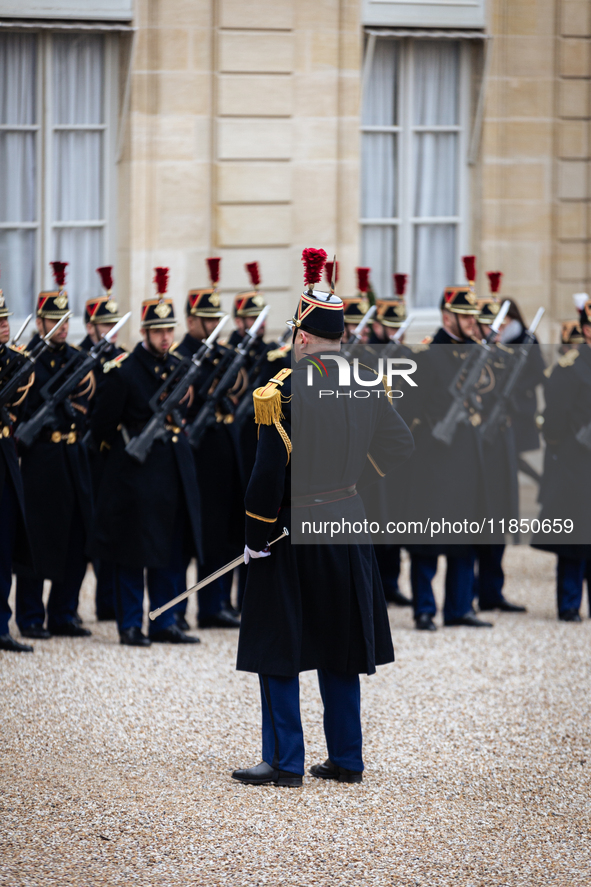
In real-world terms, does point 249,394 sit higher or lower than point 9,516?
higher

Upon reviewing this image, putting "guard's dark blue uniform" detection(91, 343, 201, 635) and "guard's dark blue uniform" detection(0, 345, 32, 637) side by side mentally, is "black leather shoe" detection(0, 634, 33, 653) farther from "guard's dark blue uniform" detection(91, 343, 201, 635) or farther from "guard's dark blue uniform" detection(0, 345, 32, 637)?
"guard's dark blue uniform" detection(91, 343, 201, 635)

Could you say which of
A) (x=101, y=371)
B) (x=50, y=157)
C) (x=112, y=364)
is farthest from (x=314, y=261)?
(x=50, y=157)

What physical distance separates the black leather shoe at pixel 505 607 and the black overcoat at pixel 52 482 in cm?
250

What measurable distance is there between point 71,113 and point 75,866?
759 centimetres

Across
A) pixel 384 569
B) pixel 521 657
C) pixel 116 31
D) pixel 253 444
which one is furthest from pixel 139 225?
pixel 521 657

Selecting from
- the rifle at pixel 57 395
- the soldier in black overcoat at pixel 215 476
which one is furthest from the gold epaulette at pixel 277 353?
the rifle at pixel 57 395

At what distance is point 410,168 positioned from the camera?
11.5 meters

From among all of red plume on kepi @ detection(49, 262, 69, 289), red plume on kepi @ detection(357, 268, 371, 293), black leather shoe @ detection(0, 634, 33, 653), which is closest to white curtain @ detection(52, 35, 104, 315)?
red plume on kepi @ detection(357, 268, 371, 293)

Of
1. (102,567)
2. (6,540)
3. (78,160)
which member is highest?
(78,160)

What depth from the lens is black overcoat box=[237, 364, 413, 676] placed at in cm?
456

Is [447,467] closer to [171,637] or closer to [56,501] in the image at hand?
[171,637]

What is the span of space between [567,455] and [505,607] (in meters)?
1.00

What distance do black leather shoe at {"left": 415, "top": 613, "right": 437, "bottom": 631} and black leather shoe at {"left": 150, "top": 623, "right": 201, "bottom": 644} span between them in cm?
129

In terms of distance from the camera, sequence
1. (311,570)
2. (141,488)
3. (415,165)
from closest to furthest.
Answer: (311,570)
(141,488)
(415,165)
